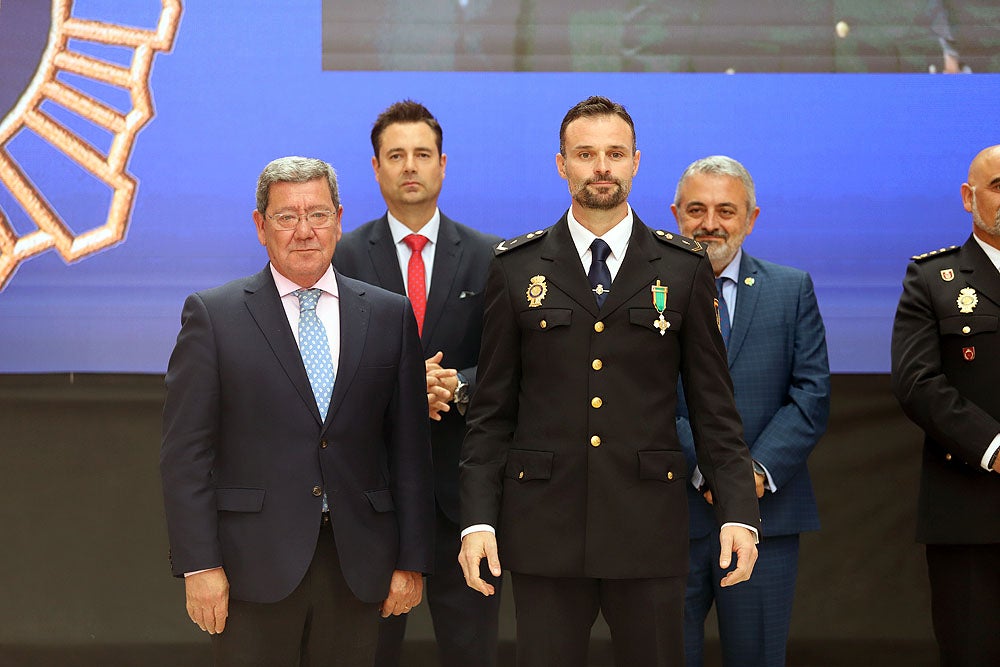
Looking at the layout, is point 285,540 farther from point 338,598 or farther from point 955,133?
point 955,133

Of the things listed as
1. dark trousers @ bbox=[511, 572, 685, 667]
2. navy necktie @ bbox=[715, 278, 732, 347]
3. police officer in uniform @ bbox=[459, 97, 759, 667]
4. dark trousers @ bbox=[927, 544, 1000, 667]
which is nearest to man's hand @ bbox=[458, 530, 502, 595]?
police officer in uniform @ bbox=[459, 97, 759, 667]

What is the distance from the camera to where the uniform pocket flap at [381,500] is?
2648 mm

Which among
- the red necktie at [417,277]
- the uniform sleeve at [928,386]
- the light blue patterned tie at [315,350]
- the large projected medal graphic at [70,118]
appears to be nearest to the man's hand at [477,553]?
the light blue patterned tie at [315,350]

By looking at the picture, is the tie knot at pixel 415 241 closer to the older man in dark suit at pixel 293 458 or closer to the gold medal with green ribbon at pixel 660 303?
the older man in dark suit at pixel 293 458

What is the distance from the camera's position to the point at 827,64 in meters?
4.23

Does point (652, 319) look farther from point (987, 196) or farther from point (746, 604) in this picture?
point (987, 196)

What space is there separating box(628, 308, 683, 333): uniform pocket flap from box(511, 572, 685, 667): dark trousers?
565 millimetres

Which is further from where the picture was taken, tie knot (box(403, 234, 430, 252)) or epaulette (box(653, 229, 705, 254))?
tie knot (box(403, 234, 430, 252))

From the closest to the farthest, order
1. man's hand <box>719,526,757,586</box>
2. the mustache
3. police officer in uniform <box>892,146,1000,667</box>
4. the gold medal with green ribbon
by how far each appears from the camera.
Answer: man's hand <box>719,526,757,586</box> → the gold medal with green ribbon → police officer in uniform <box>892,146,1000,667</box> → the mustache

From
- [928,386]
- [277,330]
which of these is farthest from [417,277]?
[928,386]

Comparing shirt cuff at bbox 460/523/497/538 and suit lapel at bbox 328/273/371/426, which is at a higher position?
suit lapel at bbox 328/273/371/426

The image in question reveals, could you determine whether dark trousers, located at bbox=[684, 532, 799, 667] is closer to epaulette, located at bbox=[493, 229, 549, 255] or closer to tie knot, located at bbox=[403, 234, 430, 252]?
epaulette, located at bbox=[493, 229, 549, 255]

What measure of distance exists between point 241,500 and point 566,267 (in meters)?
0.91

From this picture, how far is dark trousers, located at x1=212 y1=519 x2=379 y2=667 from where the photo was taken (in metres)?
2.58
